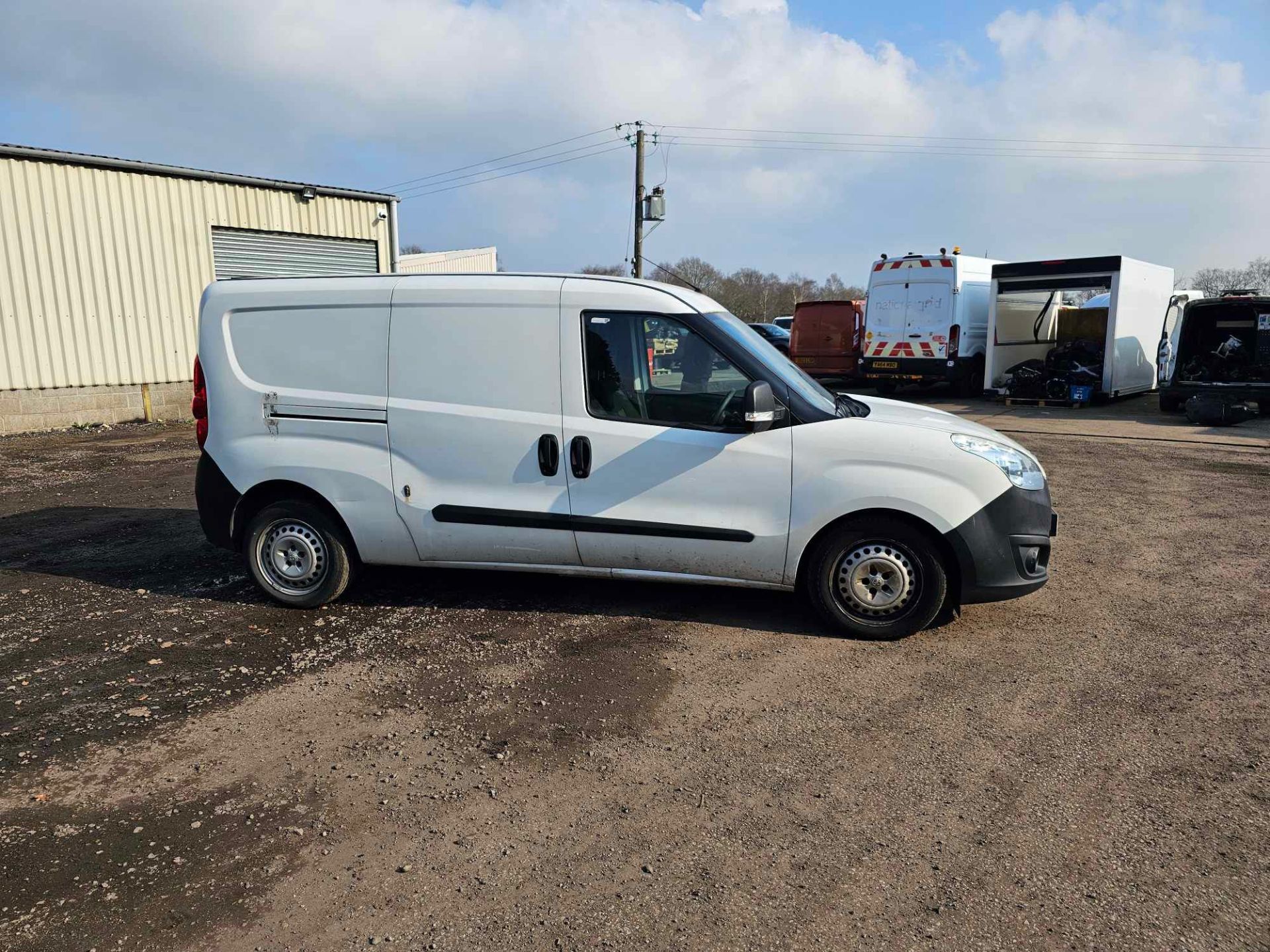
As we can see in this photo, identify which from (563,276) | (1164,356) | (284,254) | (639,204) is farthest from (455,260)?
(563,276)

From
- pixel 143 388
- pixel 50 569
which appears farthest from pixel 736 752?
pixel 143 388

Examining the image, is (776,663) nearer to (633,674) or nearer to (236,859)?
(633,674)

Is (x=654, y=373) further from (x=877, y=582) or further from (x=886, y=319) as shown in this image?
(x=886, y=319)

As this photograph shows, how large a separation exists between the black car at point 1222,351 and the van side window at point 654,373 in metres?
12.7

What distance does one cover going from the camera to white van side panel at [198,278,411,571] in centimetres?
514

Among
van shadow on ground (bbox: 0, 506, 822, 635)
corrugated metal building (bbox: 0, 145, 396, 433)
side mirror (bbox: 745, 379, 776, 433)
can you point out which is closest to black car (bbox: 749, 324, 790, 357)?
corrugated metal building (bbox: 0, 145, 396, 433)

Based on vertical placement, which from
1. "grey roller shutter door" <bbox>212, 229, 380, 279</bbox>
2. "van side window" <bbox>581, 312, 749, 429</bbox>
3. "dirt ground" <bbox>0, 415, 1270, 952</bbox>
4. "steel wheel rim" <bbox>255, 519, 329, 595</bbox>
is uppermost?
"grey roller shutter door" <bbox>212, 229, 380, 279</bbox>

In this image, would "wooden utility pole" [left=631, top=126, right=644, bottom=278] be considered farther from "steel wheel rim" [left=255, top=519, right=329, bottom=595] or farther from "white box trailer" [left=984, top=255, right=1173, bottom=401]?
"steel wheel rim" [left=255, top=519, right=329, bottom=595]

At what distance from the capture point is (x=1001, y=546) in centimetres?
463

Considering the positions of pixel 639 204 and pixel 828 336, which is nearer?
pixel 828 336

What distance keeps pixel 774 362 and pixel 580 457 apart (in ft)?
4.05

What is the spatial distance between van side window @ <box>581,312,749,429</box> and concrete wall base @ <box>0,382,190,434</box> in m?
12.3

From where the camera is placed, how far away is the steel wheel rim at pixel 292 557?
5.32 metres

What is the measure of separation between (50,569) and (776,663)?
514cm
